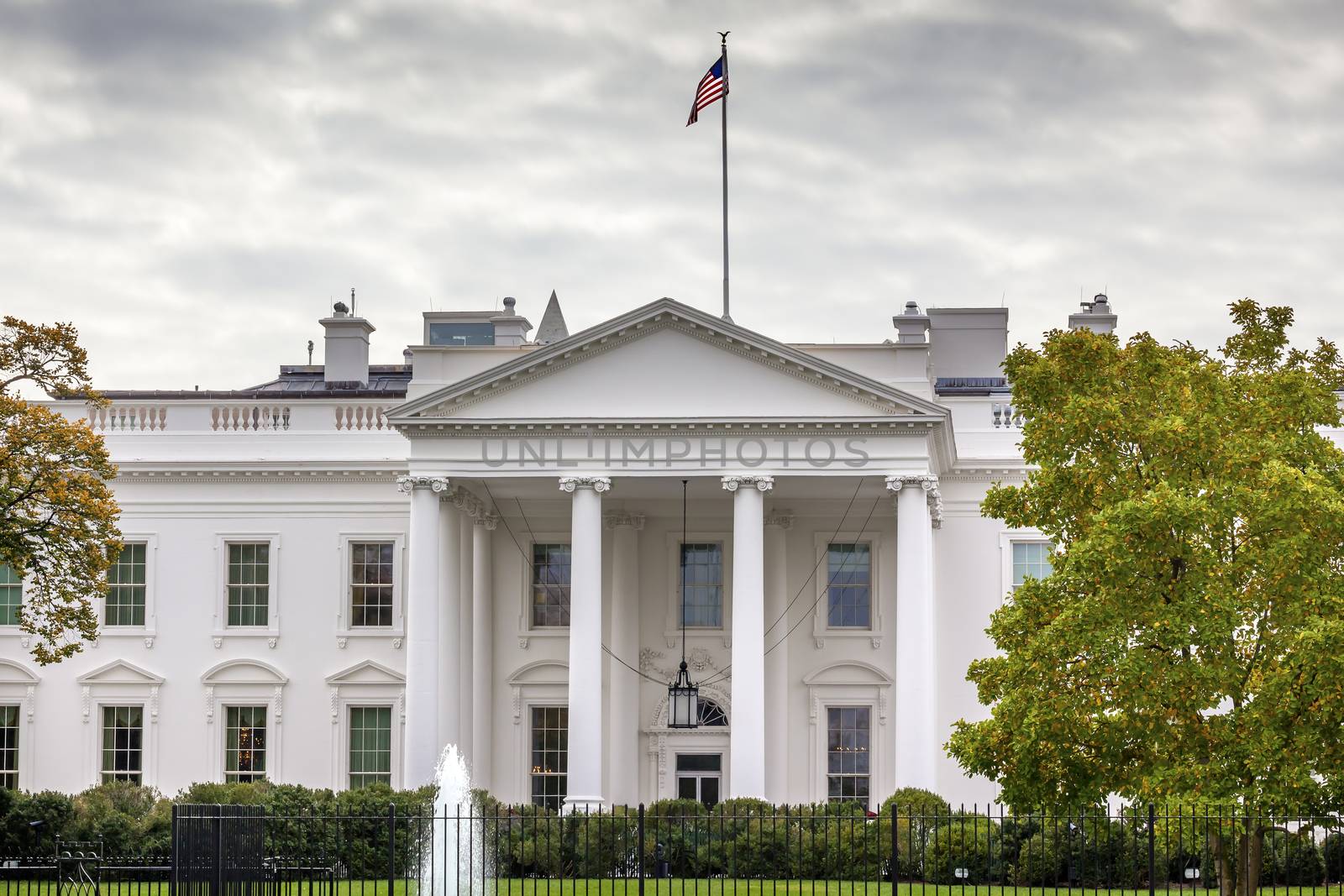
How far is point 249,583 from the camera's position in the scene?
144 feet

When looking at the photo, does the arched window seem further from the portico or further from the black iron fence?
the black iron fence

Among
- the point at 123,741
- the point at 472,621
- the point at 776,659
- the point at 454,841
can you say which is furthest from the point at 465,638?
the point at 454,841

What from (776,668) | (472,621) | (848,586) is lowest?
(776,668)

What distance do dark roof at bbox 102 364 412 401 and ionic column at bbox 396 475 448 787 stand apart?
284 inches

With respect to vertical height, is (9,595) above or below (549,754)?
above

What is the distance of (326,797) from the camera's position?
113 feet

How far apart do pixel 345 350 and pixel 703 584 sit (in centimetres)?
1235

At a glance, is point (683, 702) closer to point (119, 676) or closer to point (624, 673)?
point (624, 673)

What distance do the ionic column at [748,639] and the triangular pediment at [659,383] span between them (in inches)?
65.9

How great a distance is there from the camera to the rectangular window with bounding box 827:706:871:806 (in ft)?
141

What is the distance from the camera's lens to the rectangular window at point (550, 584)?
43812 millimetres

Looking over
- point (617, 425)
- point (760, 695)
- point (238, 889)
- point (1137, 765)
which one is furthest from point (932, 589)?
point (238, 889)

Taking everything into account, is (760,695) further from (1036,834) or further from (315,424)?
(315,424)

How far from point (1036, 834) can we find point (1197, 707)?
774 centimetres
